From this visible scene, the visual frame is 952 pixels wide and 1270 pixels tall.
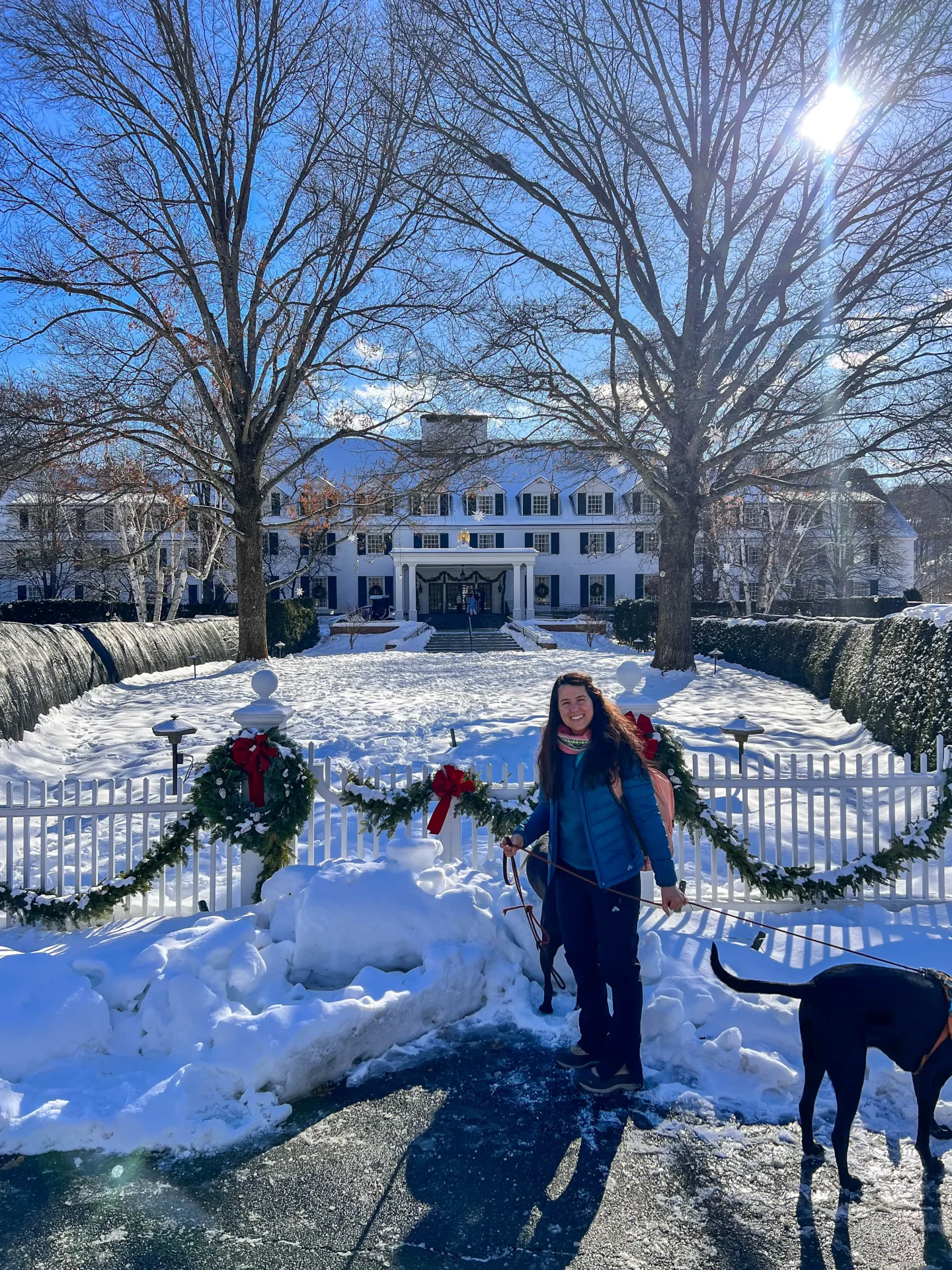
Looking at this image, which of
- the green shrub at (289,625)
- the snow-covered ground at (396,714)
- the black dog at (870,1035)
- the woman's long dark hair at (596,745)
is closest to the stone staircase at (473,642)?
the green shrub at (289,625)

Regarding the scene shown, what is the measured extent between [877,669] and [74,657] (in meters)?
13.1

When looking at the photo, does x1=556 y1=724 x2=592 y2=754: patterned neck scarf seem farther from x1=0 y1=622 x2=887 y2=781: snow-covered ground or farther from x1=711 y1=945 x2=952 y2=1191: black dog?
x1=0 y1=622 x2=887 y2=781: snow-covered ground

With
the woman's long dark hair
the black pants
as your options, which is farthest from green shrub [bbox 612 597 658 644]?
the black pants

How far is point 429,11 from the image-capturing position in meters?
13.4

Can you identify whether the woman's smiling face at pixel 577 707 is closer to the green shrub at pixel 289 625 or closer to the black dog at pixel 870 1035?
the black dog at pixel 870 1035

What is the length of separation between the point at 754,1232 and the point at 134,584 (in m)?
28.9

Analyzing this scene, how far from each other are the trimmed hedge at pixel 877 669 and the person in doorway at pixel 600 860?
5602 mm

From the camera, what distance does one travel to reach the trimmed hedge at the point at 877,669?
8.95 m

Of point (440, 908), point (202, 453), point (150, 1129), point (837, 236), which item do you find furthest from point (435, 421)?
point (150, 1129)

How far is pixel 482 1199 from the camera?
2801 mm

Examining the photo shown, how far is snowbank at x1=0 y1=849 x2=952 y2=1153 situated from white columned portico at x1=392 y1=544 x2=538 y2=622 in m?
38.1

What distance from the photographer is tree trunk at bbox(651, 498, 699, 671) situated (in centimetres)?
1742

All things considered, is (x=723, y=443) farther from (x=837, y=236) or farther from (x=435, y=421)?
(x=435, y=421)

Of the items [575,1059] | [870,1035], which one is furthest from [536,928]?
[870,1035]
